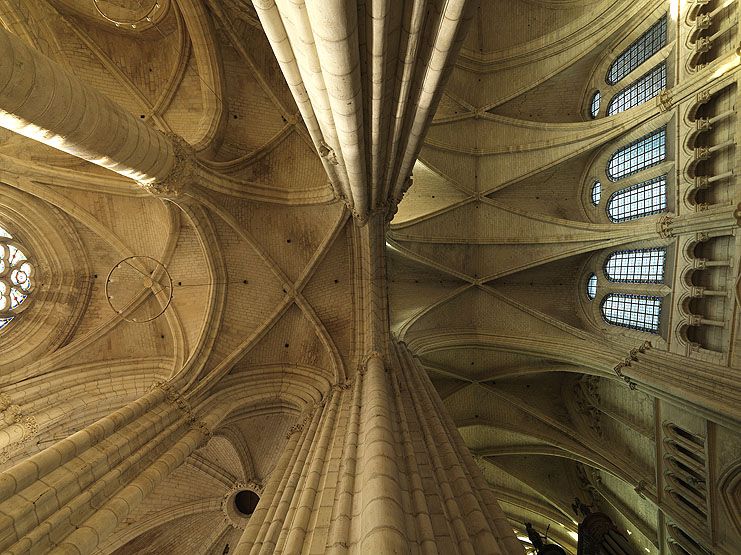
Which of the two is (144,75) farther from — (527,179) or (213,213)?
(527,179)

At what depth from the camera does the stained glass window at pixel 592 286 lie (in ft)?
39.5

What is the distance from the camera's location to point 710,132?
297 inches

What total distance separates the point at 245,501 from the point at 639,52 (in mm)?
18012

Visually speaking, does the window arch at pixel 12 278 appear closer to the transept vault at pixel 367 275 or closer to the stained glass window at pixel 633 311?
the transept vault at pixel 367 275

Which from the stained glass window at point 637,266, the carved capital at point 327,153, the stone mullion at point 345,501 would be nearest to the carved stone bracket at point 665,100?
the stained glass window at point 637,266

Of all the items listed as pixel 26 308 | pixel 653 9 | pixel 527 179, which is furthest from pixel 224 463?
pixel 653 9

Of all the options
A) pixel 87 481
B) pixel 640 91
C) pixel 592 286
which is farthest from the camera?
pixel 592 286

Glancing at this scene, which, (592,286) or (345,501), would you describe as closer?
(345,501)

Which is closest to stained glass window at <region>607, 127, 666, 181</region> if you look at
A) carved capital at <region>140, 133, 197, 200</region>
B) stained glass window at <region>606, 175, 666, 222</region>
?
stained glass window at <region>606, 175, 666, 222</region>

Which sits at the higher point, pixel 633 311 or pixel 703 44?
pixel 703 44

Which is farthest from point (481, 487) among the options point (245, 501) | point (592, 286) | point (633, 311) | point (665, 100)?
point (245, 501)

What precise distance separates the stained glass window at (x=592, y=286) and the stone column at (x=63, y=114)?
1293 cm

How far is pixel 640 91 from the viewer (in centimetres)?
980

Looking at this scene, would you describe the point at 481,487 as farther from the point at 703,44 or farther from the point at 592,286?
the point at 592,286
